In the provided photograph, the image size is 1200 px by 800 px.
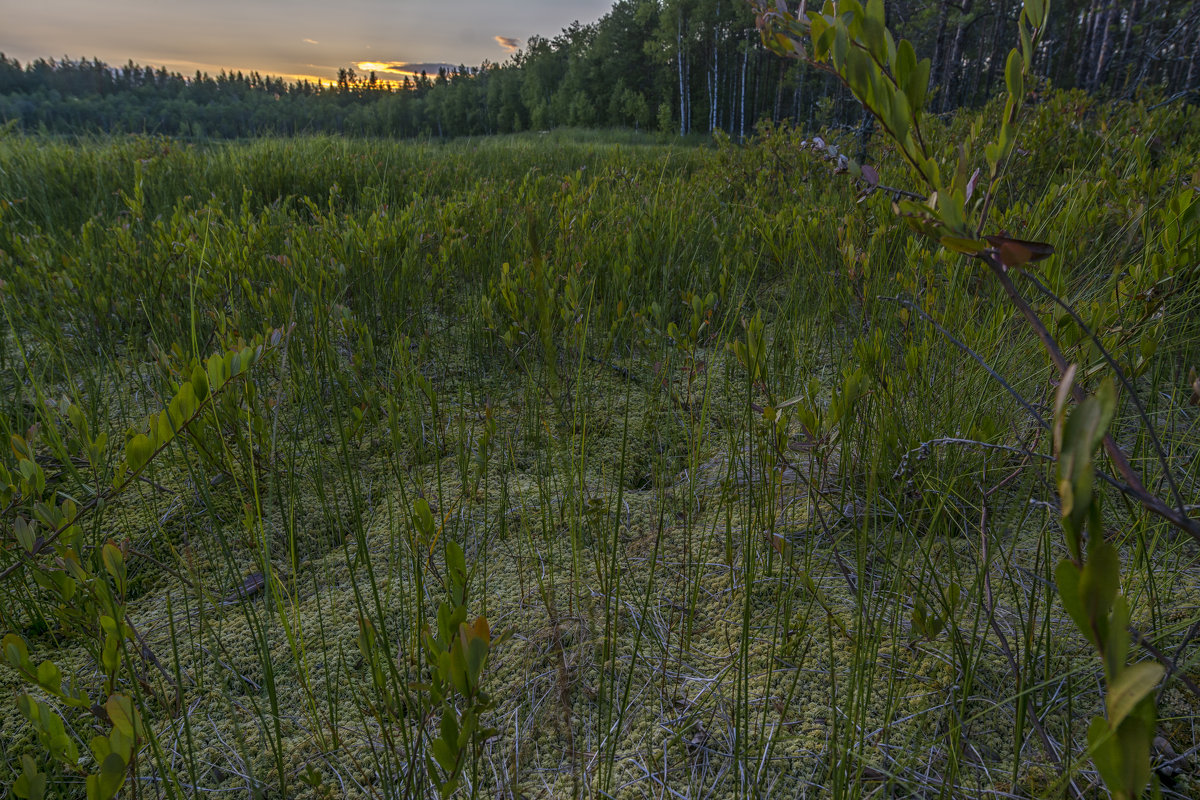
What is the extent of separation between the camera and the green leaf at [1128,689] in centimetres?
43

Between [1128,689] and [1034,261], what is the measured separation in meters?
0.67

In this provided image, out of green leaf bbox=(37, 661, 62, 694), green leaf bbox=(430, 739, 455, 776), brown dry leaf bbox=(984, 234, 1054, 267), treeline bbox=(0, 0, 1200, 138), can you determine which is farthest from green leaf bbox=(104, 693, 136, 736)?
treeline bbox=(0, 0, 1200, 138)

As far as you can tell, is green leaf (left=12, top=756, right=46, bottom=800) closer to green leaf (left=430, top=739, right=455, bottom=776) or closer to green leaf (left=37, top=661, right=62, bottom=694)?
green leaf (left=37, top=661, right=62, bottom=694)

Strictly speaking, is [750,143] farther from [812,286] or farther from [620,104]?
[620,104]

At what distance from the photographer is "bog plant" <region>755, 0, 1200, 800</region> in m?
0.47

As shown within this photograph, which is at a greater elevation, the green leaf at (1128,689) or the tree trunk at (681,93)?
the tree trunk at (681,93)

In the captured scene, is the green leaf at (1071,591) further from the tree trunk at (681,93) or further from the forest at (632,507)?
the tree trunk at (681,93)

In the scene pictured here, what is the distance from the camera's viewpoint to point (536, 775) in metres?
1.26

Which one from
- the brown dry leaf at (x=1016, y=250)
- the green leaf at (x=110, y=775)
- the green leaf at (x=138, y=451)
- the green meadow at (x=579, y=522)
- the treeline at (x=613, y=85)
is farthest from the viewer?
the treeline at (x=613, y=85)

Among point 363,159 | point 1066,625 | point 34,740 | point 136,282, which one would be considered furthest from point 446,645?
point 363,159

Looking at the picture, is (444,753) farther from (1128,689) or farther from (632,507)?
(632,507)

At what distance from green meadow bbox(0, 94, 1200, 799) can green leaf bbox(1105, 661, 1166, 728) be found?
0.11 meters


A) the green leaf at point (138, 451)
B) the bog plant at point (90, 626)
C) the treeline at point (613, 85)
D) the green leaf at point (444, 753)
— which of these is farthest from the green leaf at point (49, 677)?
the treeline at point (613, 85)

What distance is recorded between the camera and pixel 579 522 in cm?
179
